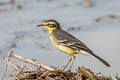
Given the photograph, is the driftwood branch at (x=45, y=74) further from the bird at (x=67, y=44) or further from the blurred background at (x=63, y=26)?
the blurred background at (x=63, y=26)

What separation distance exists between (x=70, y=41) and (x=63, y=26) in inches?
185

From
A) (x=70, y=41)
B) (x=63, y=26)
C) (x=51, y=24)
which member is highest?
(x=51, y=24)

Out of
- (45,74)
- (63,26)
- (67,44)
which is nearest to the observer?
(45,74)

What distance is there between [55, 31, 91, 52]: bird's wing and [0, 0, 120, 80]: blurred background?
2.21ft

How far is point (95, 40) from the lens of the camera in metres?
13.0

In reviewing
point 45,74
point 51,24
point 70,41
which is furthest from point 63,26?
point 45,74

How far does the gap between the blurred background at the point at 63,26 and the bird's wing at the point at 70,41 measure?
26.6 inches

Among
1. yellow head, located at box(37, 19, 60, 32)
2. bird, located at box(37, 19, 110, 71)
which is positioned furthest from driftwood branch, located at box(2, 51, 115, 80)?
yellow head, located at box(37, 19, 60, 32)

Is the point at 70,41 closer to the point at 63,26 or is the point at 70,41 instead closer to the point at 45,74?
the point at 45,74

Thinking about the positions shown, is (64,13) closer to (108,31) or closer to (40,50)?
(108,31)

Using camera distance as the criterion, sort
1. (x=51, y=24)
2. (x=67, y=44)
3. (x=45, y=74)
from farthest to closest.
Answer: (x=51, y=24) < (x=67, y=44) < (x=45, y=74)

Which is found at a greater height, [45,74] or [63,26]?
[45,74]

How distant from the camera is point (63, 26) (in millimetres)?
14797

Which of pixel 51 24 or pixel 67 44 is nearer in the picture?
pixel 67 44
